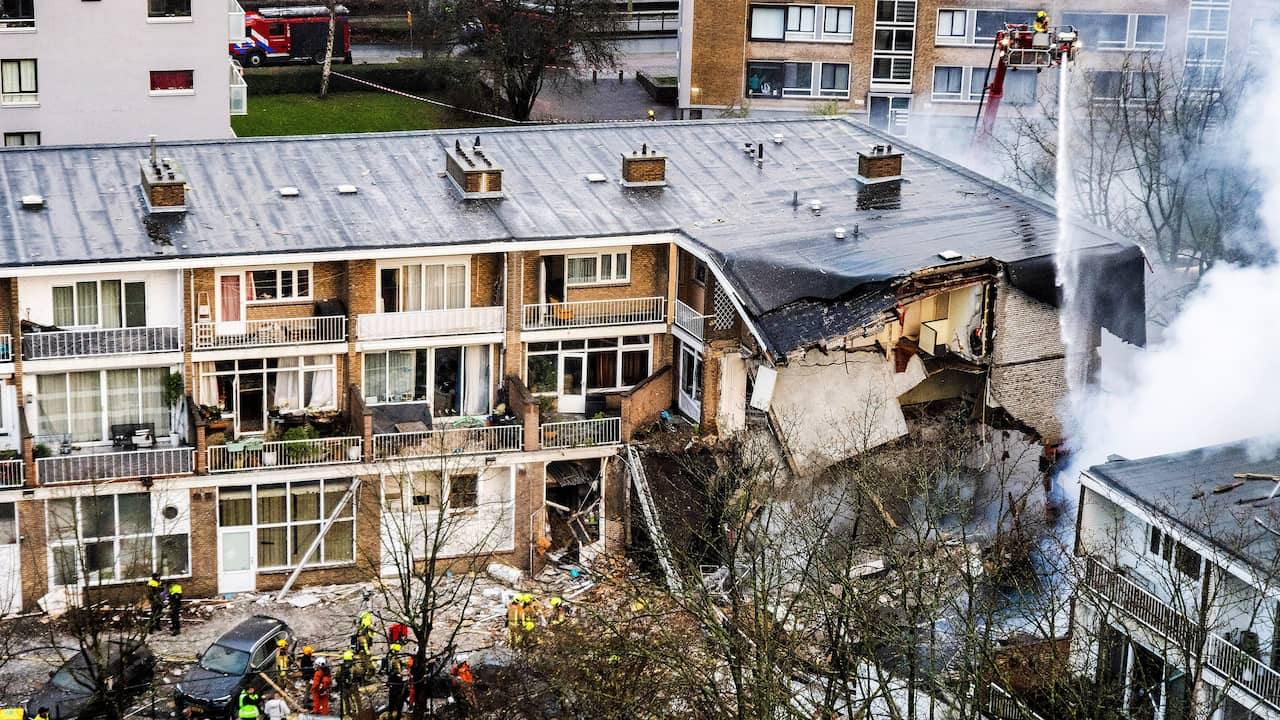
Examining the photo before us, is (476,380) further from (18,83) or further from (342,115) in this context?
(342,115)

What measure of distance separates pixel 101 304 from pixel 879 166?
19.7 metres

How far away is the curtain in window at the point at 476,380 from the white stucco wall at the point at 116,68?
2007 cm

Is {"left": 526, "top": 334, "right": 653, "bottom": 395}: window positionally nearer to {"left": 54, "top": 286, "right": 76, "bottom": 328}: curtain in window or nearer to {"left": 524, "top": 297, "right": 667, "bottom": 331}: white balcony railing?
{"left": 524, "top": 297, "right": 667, "bottom": 331}: white balcony railing

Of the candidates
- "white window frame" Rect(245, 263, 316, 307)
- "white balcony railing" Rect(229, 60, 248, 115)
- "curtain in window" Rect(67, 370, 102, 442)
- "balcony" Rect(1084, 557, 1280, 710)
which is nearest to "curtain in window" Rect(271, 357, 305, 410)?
"white window frame" Rect(245, 263, 316, 307)

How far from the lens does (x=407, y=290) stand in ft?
158

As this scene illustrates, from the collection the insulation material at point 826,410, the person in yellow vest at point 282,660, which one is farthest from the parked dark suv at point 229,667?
the insulation material at point 826,410

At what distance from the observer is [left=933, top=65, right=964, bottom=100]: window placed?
266ft

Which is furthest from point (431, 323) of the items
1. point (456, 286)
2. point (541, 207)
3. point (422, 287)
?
point (541, 207)

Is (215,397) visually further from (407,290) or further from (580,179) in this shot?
(580,179)

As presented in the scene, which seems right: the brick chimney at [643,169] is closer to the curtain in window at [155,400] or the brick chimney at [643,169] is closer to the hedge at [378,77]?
the curtain in window at [155,400]

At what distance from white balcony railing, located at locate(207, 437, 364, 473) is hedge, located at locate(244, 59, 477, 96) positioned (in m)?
32.1

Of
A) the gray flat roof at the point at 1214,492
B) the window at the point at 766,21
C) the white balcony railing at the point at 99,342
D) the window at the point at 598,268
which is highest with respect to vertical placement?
the window at the point at 766,21

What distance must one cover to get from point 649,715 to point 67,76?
34.4 metres

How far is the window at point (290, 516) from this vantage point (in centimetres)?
4662
